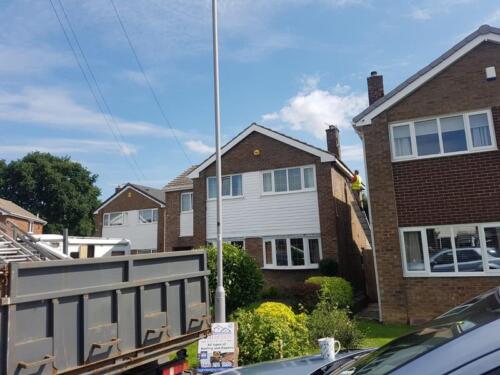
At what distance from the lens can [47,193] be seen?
49531 mm

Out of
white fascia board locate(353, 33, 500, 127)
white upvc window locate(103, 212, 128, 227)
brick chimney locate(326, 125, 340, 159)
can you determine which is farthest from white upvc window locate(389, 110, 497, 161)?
white upvc window locate(103, 212, 128, 227)

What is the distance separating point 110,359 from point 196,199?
56.7ft

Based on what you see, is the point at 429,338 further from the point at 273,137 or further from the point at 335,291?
the point at 273,137

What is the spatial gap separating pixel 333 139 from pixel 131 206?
52.0 ft

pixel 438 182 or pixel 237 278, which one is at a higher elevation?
pixel 438 182

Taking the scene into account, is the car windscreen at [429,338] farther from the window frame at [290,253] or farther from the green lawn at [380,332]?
the window frame at [290,253]

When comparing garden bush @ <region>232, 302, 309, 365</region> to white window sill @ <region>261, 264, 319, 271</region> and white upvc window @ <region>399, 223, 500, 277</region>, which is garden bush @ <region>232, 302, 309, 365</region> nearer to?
white upvc window @ <region>399, 223, 500, 277</region>

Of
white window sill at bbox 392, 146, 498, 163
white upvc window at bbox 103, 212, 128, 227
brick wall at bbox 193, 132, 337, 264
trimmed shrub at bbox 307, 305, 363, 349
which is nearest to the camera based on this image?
trimmed shrub at bbox 307, 305, 363, 349

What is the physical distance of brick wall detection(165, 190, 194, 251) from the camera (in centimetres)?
2362

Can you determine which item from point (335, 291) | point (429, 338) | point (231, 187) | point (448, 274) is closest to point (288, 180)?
point (231, 187)

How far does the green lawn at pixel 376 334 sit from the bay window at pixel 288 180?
759cm

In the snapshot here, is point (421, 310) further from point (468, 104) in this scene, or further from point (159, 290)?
point (159, 290)

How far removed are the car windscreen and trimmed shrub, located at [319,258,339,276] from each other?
14.6 m

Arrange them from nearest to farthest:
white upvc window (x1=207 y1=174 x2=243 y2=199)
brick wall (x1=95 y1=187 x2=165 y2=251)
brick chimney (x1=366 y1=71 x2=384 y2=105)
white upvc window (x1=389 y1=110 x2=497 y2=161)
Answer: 1. white upvc window (x1=389 y1=110 x2=497 y2=161)
2. brick chimney (x1=366 y1=71 x2=384 y2=105)
3. white upvc window (x1=207 y1=174 x2=243 y2=199)
4. brick wall (x1=95 y1=187 x2=165 y2=251)
